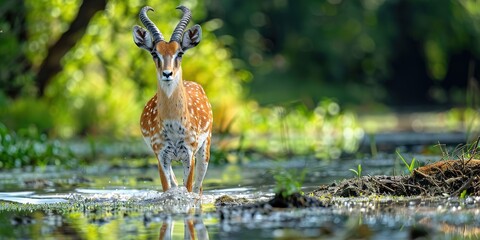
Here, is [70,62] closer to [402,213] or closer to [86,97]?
[86,97]

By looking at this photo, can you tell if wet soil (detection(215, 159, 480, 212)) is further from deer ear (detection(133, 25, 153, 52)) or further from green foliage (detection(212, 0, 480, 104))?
green foliage (detection(212, 0, 480, 104))

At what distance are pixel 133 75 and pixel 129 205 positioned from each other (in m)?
14.8

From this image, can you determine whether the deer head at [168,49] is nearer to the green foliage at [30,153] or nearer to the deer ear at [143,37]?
the deer ear at [143,37]

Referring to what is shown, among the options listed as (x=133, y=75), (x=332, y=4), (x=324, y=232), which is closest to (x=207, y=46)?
(x=133, y=75)

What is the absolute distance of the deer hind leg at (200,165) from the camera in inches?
528

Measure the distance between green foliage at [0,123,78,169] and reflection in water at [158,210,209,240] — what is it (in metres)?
8.57

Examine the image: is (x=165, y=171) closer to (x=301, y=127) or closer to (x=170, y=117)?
(x=170, y=117)

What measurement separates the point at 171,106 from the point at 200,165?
1089 millimetres

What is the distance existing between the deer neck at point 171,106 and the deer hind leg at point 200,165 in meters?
0.87

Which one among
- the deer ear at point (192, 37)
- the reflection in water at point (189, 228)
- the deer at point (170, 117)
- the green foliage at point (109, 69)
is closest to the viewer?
the reflection in water at point (189, 228)

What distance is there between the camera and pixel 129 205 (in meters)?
12.2

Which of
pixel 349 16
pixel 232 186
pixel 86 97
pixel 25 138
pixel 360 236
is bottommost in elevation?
pixel 360 236

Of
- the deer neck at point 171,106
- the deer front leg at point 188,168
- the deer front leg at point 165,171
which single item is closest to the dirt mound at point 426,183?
the deer front leg at point 188,168

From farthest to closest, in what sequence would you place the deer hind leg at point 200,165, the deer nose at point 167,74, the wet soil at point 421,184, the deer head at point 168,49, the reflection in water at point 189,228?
the deer hind leg at point 200,165
the deer head at point 168,49
the deer nose at point 167,74
the wet soil at point 421,184
the reflection in water at point 189,228
